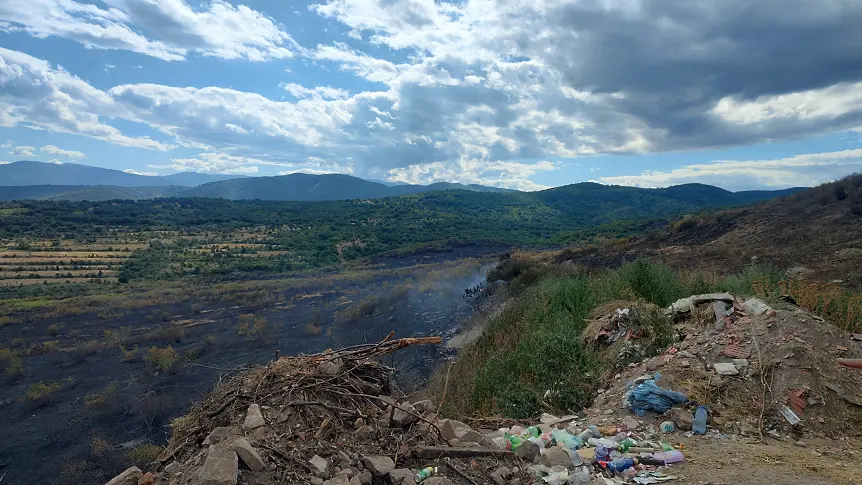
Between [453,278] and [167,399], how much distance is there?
74.3 feet

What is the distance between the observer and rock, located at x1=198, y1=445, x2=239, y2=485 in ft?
9.92

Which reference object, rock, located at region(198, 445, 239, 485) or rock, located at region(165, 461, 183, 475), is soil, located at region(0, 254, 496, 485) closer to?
rock, located at region(165, 461, 183, 475)

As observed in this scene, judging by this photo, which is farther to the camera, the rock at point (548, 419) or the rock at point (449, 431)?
the rock at point (548, 419)

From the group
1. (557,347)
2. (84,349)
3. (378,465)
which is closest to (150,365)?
(84,349)

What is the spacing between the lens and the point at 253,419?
155 inches

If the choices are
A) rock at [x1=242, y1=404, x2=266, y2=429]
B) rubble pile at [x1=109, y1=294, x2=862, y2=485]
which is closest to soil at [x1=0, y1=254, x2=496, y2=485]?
rubble pile at [x1=109, y1=294, x2=862, y2=485]

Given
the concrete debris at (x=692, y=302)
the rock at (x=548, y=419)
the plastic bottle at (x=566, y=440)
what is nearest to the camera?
the plastic bottle at (x=566, y=440)

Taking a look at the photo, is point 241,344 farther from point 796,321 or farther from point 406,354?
point 796,321

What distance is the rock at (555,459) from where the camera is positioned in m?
4.10

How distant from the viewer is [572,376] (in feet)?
23.4

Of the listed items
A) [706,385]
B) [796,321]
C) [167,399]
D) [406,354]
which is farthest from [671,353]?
[167,399]

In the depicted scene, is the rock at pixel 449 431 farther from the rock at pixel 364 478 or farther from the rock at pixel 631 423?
the rock at pixel 631 423

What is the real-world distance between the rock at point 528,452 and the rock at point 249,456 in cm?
225

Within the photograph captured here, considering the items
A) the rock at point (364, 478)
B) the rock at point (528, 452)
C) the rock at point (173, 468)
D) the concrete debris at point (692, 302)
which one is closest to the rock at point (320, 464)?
the rock at point (364, 478)
